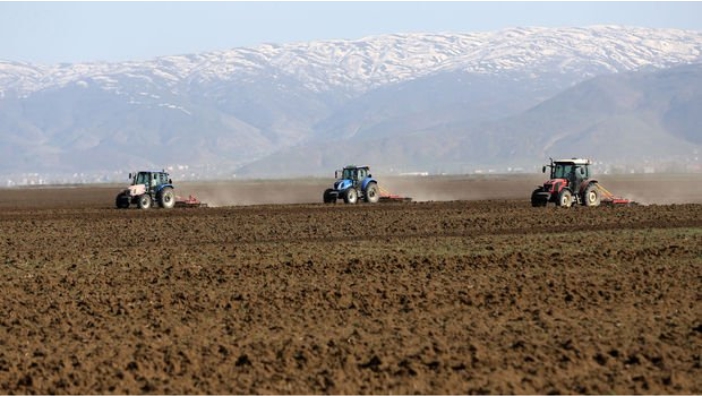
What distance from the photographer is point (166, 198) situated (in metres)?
57.1

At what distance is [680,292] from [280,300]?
717cm

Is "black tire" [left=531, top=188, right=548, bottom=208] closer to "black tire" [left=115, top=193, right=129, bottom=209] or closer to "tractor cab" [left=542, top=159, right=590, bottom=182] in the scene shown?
"tractor cab" [left=542, top=159, right=590, bottom=182]

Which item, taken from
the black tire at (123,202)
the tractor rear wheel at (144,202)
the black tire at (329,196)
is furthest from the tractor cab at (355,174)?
A: the black tire at (123,202)

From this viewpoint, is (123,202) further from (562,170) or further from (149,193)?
(562,170)

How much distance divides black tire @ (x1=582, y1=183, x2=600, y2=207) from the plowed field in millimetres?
10655

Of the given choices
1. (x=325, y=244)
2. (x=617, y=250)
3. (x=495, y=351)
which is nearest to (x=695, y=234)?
(x=617, y=250)

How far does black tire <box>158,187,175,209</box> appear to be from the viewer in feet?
187

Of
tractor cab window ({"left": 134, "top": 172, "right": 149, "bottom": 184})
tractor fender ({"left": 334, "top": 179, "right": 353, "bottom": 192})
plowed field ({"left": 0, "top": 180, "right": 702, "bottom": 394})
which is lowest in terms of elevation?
plowed field ({"left": 0, "top": 180, "right": 702, "bottom": 394})

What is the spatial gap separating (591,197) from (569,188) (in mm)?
952

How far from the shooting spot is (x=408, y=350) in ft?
61.0

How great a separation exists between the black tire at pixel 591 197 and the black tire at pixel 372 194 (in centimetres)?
1132

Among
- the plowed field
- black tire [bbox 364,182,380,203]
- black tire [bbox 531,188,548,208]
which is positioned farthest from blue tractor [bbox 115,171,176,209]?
the plowed field

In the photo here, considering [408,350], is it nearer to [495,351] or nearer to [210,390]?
[495,351]

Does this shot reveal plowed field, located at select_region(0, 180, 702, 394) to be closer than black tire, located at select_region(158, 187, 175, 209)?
Yes
